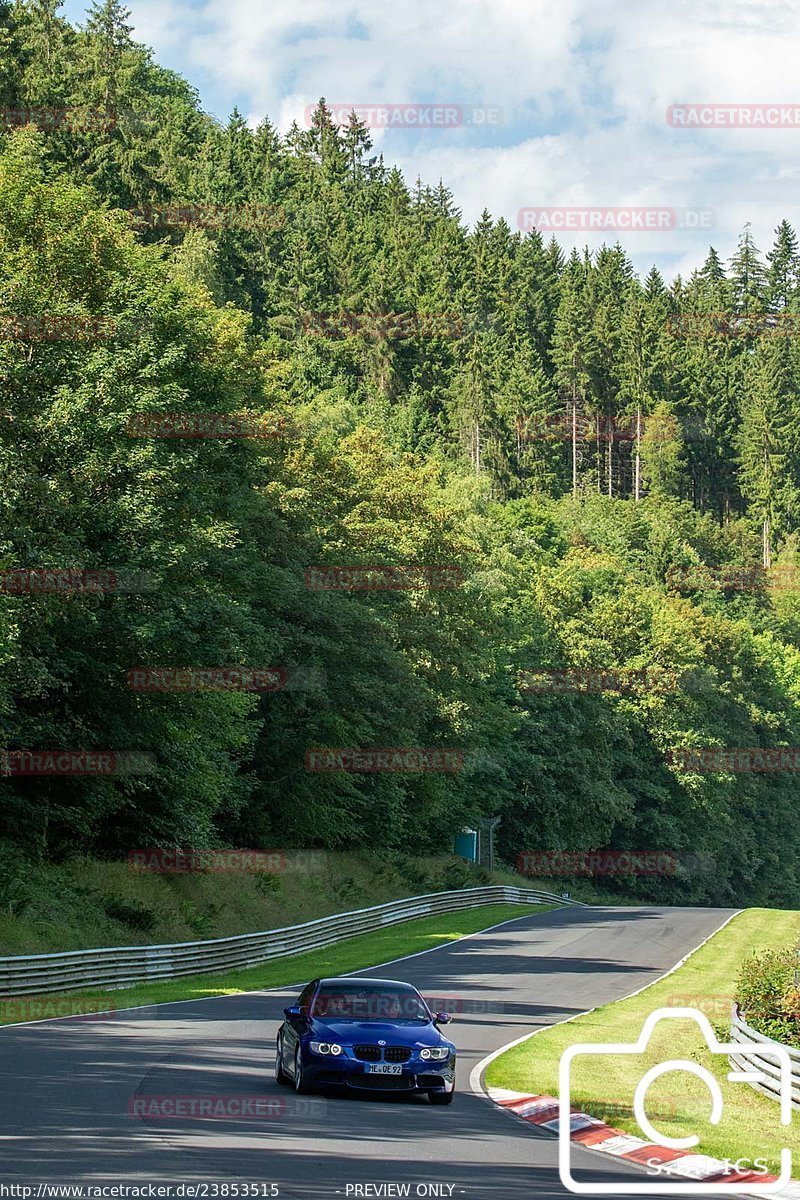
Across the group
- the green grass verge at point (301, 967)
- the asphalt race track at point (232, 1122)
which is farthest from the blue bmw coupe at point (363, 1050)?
the green grass verge at point (301, 967)

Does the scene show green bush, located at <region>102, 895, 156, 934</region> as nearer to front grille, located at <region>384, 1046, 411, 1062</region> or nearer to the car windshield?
the car windshield

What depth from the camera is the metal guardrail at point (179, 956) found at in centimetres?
2920

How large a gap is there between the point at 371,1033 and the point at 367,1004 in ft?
2.55

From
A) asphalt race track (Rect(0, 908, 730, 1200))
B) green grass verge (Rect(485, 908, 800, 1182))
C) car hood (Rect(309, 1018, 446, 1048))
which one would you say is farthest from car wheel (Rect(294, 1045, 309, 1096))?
green grass verge (Rect(485, 908, 800, 1182))

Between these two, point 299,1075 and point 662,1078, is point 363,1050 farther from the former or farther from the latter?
point 662,1078

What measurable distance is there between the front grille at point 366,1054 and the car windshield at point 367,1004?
540 mm

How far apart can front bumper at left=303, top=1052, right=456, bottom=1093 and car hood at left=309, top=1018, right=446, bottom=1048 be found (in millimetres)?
223

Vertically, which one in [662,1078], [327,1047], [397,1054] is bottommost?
[662,1078]

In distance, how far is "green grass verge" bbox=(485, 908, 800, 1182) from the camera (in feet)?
52.9

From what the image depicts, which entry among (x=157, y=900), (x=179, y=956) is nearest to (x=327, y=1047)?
(x=179, y=956)

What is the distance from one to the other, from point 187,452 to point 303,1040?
89.0 feet

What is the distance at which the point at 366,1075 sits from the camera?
16.2 m

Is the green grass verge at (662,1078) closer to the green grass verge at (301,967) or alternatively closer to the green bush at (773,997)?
the green bush at (773,997)

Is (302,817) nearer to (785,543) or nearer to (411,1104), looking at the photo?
(411,1104)
